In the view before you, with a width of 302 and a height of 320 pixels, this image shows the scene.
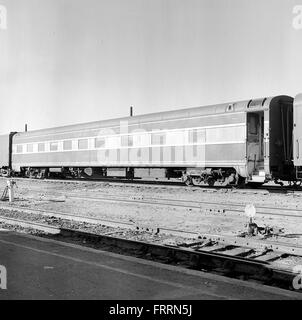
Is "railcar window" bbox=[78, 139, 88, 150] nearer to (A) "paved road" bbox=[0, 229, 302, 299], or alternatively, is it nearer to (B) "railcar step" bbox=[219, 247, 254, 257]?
(A) "paved road" bbox=[0, 229, 302, 299]

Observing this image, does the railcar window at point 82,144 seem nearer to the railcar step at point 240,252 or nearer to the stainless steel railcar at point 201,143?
the stainless steel railcar at point 201,143

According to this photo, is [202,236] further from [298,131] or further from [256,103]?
[256,103]

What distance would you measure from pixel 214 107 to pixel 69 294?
14771mm

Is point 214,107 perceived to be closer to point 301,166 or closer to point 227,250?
point 301,166

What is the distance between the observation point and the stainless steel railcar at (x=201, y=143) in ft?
56.2

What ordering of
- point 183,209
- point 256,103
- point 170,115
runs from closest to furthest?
point 183,209, point 256,103, point 170,115

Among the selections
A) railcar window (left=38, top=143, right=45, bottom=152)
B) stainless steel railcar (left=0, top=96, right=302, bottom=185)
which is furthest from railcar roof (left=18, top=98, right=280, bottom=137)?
railcar window (left=38, top=143, right=45, bottom=152)

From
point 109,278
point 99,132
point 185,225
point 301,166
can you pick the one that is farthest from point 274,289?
point 99,132

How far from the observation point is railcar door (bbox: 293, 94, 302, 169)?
52.2 feet

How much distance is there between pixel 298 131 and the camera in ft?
52.8

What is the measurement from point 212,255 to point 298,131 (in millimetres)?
10464

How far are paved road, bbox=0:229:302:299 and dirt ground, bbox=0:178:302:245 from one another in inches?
136

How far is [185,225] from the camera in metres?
10.8

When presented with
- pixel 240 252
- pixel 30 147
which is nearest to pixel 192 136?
pixel 240 252
